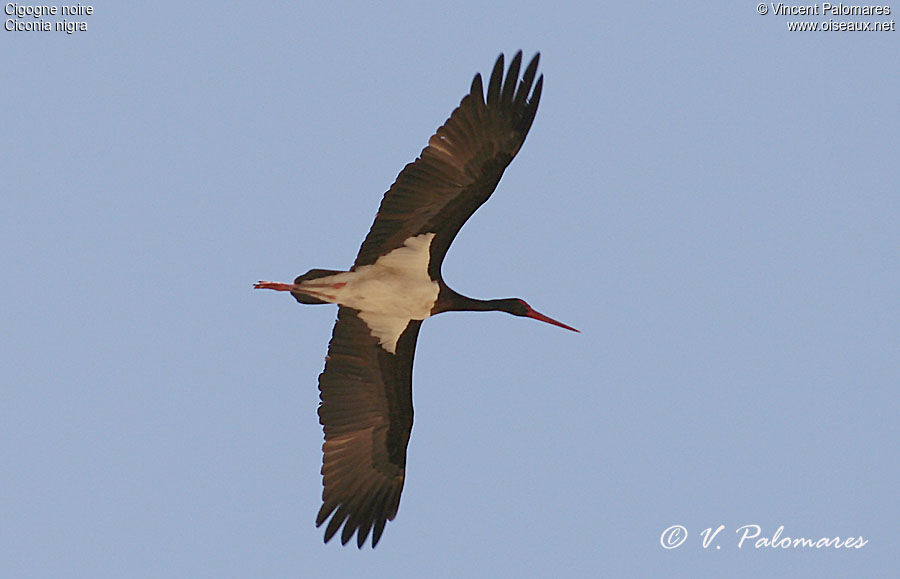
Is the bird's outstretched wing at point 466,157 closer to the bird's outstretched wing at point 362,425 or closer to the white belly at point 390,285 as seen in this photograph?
the white belly at point 390,285

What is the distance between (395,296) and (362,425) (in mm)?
1463

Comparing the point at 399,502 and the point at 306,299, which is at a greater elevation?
the point at 306,299

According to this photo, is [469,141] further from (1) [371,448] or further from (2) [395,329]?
(1) [371,448]

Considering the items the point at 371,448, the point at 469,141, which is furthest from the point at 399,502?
the point at 469,141

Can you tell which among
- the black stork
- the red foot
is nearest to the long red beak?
the black stork

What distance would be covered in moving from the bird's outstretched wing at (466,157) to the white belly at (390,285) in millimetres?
304

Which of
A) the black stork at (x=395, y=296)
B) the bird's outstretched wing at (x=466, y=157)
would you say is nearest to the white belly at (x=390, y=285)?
the black stork at (x=395, y=296)

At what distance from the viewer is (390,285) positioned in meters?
14.2

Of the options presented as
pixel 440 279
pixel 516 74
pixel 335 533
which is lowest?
pixel 335 533

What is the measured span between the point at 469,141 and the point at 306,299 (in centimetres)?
211

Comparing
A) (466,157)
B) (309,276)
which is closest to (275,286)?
(309,276)

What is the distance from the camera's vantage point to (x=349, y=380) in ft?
48.6

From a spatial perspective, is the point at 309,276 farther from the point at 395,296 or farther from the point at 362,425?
the point at 362,425

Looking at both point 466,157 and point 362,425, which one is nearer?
point 466,157
